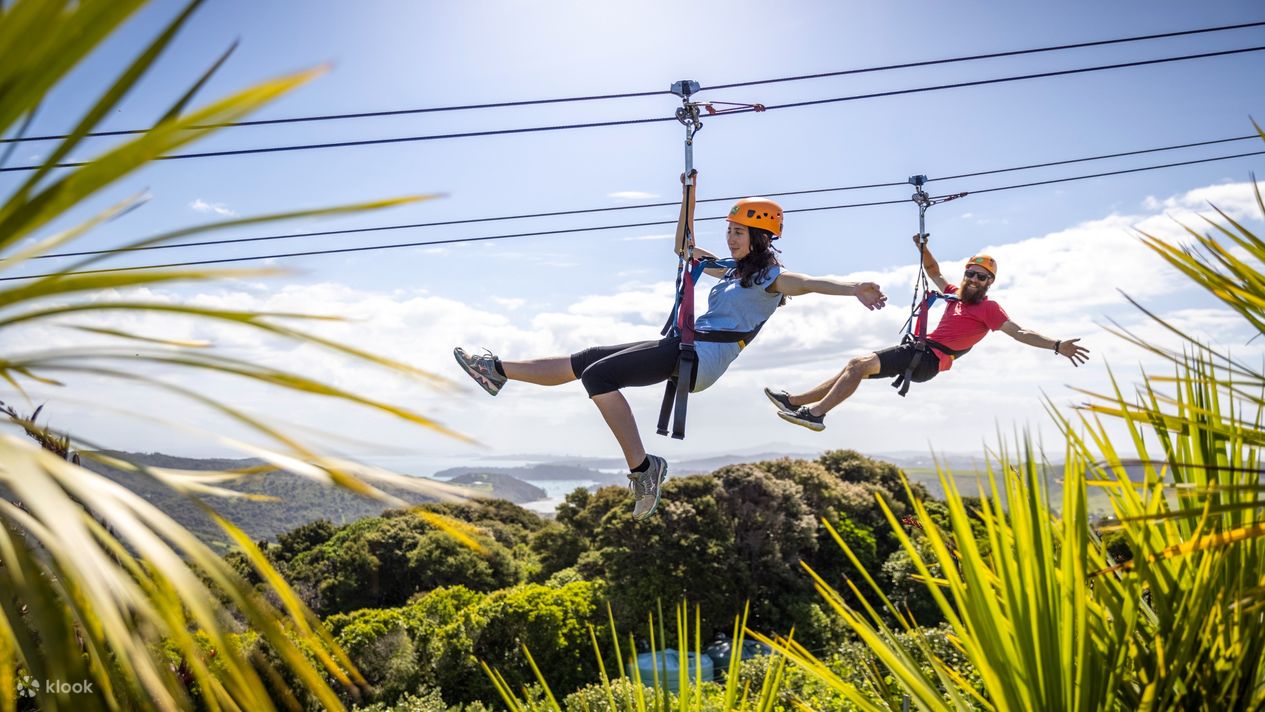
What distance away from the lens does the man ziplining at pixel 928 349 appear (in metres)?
6.66

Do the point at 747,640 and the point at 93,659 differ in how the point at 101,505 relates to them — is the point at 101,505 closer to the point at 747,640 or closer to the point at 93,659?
the point at 93,659

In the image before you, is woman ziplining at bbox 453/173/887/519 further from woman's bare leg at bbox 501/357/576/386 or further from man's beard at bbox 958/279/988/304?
man's beard at bbox 958/279/988/304

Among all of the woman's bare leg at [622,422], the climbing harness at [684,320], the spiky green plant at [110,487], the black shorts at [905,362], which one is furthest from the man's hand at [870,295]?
the spiky green plant at [110,487]

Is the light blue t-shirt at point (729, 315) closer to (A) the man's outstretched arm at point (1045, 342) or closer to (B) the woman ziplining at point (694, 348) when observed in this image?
(B) the woman ziplining at point (694, 348)

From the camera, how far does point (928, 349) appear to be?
22.4 ft

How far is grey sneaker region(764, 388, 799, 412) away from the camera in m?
6.69

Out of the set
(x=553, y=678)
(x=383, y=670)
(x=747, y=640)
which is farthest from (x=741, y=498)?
(x=383, y=670)

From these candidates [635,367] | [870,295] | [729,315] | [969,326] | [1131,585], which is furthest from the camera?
[969,326]

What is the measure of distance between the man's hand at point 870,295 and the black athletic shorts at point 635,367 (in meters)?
1.05

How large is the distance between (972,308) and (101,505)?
701cm

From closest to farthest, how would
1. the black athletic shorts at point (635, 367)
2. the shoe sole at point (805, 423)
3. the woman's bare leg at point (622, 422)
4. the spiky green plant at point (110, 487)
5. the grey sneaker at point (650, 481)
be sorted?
the spiky green plant at point (110, 487) < the black athletic shorts at point (635, 367) < the woman's bare leg at point (622, 422) < the grey sneaker at point (650, 481) < the shoe sole at point (805, 423)

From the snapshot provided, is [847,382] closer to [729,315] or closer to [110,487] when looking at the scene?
[729,315]

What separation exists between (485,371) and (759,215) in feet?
6.61

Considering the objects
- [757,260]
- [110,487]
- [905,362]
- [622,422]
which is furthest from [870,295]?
[110,487]
